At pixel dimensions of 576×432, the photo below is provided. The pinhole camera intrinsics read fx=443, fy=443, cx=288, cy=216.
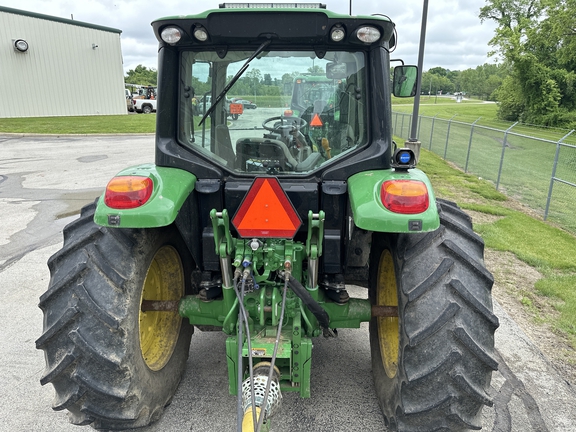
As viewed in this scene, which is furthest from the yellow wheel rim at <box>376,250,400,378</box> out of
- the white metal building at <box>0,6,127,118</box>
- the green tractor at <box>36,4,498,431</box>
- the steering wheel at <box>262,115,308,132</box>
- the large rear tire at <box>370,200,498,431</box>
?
the white metal building at <box>0,6,127,118</box>

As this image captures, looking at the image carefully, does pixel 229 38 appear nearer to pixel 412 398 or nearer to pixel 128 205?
pixel 128 205

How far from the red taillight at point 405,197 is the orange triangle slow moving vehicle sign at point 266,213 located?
0.49 m

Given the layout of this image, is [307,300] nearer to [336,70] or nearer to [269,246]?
[269,246]

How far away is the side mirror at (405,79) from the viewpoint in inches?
116

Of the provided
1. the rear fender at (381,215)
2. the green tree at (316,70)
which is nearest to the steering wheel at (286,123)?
the green tree at (316,70)

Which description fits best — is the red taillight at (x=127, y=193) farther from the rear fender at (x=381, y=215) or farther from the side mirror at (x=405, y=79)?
the side mirror at (x=405, y=79)

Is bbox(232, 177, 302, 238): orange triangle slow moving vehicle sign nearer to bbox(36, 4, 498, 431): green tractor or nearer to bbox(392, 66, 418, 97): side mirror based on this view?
bbox(36, 4, 498, 431): green tractor

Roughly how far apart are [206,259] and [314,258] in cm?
71

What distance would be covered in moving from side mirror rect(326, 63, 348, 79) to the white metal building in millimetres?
27645

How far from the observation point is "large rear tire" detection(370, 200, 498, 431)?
2197 mm

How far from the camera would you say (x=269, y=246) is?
254cm

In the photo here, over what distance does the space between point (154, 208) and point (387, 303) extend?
1.77 meters

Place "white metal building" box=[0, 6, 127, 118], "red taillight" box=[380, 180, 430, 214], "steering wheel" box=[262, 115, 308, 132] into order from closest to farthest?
"red taillight" box=[380, 180, 430, 214] → "steering wheel" box=[262, 115, 308, 132] → "white metal building" box=[0, 6, 127, 118]

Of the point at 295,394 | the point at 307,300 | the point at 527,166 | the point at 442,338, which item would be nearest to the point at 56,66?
the point at 527,166
